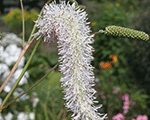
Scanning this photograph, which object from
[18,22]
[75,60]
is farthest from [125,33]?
[18,22]

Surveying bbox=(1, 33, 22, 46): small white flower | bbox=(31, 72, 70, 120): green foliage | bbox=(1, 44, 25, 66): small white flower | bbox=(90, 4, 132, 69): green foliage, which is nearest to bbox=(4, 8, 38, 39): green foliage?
bbox=(90, 4, 132, 69): green foliage

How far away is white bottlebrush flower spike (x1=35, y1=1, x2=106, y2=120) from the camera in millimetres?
717

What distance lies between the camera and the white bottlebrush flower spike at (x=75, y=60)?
0.72 m

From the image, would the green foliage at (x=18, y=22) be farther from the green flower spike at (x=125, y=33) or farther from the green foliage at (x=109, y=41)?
the green flower spike at (x=125, y=33)

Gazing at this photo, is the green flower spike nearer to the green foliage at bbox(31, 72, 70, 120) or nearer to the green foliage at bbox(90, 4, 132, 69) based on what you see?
the green foliage at bbox(31, 72, 70, 120)

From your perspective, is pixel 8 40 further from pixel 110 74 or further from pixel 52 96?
pixel 110 74

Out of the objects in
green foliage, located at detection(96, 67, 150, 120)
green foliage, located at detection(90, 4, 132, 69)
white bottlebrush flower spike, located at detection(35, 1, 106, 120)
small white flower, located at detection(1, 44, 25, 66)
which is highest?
green foliage, located at detection(90, 4, 132, 69)

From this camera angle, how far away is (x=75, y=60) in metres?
0.73

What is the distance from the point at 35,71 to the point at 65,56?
2.44 metres

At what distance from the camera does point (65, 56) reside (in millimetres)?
752

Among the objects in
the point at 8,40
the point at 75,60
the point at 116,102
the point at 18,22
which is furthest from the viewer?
the point at 18,22

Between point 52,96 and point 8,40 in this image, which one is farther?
point 8,40

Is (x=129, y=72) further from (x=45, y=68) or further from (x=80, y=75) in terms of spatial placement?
(x=80, y=75)

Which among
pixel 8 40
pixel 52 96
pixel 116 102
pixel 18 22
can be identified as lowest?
pixel 116 102
